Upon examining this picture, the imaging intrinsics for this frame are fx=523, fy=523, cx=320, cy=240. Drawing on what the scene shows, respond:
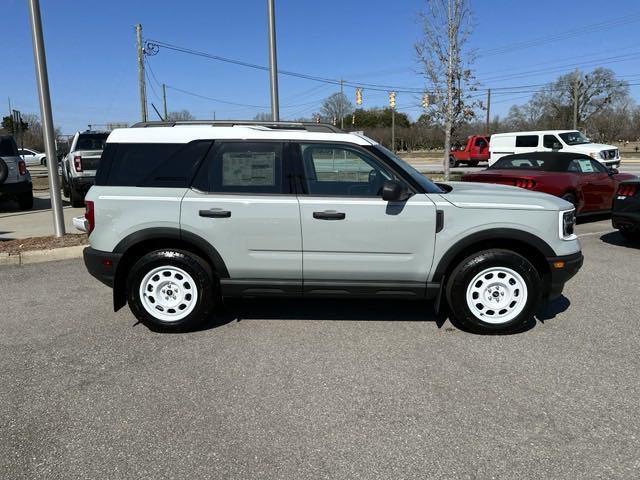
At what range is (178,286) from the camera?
4.68m

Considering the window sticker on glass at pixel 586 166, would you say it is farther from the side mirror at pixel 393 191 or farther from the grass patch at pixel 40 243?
the grass patch at pixel 40 243

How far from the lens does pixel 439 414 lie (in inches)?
128

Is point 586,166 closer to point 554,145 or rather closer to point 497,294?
point 497,294

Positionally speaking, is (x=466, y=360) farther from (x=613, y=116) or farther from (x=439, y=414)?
(x=613, y=116)

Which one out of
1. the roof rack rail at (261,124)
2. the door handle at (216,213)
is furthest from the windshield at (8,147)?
the door handle at (216,213)

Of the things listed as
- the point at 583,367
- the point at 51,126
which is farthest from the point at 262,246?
the point at 51,126

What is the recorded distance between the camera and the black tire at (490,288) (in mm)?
4453

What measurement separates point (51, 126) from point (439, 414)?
7.81 metres

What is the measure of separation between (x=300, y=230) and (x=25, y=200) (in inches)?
425

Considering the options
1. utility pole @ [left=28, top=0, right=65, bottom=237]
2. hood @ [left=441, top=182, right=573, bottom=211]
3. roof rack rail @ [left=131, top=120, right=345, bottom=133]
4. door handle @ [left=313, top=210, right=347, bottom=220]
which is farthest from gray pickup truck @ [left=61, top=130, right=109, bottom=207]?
hood @ [left=441, top=182, right=573, bottom=211]

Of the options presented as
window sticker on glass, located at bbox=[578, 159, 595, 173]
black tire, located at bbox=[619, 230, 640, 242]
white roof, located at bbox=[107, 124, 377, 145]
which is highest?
white roof, located at bbox=[107, 124, 377, 145]

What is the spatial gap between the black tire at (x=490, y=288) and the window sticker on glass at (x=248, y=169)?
1827mm

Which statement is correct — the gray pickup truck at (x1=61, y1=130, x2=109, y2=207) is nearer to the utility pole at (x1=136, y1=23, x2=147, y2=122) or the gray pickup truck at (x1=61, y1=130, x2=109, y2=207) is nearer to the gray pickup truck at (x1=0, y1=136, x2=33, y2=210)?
the gray pickup truck at (x1=0, y1=136, x2=33, y2=210)

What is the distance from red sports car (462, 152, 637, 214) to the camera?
9797 mm
